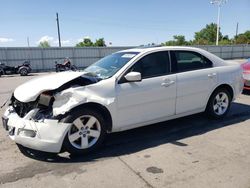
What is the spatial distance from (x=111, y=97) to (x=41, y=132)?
3.71 feet

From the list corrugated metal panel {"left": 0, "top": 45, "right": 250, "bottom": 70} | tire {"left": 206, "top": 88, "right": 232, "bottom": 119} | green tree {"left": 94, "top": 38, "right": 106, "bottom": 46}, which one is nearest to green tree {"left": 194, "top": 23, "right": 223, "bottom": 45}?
green tree {"left": 94, "top": 38, "right": 106, "bottom": 46}

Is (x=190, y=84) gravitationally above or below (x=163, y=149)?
above

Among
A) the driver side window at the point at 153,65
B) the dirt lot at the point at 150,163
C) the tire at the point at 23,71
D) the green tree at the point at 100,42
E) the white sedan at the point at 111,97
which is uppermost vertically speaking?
the green tree at the point at 100,42

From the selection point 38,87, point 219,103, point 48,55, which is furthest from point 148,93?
point 48,55

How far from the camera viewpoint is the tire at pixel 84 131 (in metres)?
3.54

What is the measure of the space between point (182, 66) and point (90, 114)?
80.5 inches

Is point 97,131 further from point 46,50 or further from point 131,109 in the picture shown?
point 46,50

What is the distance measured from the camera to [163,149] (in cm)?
388

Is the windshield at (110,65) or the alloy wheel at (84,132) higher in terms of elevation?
the windshield at (110,65)

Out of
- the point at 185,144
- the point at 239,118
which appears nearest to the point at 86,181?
the point at 185,144

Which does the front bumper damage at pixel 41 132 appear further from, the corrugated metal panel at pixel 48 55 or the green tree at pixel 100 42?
the green tree at pixel 100 42

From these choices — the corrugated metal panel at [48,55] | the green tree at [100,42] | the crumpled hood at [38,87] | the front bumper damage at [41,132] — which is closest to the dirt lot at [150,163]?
the front bumper damage at [41,132]

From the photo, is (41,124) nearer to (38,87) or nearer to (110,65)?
(38,87)

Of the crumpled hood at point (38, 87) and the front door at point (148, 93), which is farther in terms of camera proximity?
the front door at point (148, 93)
